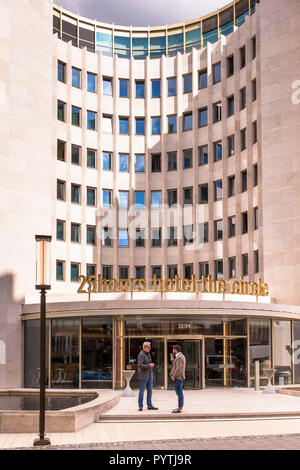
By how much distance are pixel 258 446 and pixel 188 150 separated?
3602cm

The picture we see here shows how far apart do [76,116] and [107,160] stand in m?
3.89

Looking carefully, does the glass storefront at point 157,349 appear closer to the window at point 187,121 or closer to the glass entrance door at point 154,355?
the glass entrance door at point 154,355

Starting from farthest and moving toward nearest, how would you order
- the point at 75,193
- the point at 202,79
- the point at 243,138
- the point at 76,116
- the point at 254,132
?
the point at 202,79
the point at 76,116
the point at 75,193
the point at 243,138
the point at 254,132

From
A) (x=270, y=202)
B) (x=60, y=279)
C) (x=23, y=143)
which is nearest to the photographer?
(x=23, y=143)

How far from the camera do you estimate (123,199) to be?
49156 millimetres

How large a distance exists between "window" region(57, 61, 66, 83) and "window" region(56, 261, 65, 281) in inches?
496

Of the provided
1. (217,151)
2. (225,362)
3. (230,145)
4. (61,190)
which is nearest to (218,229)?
(217,151)

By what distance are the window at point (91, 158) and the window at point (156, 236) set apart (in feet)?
20.6

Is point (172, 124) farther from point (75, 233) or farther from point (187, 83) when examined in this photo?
point (75, 233)

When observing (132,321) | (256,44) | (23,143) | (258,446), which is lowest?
(258,446)

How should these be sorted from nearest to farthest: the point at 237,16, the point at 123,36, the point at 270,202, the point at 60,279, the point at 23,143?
the point at 23,143 < the point at 270,202 < the point at 60,279 < the point at 237,16 < the point at 123,36

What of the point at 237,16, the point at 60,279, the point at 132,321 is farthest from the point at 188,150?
the point at 132,321

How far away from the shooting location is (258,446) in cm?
1472
